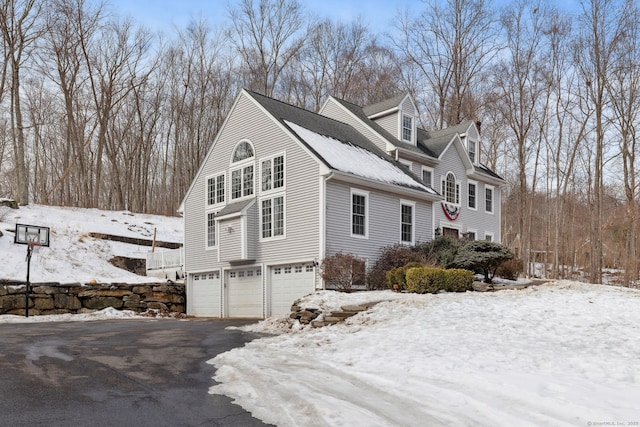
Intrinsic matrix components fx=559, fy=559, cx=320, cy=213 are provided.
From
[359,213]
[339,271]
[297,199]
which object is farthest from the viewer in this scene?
[359,213]

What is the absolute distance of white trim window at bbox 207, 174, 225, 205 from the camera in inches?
861

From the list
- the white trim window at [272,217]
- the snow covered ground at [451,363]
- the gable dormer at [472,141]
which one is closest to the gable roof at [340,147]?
the white trim window at [272,217]

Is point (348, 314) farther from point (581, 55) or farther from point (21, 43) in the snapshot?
point (21, 43)

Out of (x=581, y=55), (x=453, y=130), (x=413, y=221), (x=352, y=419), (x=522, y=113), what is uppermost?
(x=581, y=55)

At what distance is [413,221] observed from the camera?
20625mm

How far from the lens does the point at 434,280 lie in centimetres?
1502

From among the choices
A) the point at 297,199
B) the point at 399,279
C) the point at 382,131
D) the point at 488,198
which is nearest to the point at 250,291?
the point at 297,199

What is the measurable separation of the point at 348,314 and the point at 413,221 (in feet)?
29.0

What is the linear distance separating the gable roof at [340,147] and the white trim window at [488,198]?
7.18 m

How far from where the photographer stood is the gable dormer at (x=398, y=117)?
78.5 ft

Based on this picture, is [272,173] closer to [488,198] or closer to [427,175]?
[427,175]

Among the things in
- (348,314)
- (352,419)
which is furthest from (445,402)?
(348,314)

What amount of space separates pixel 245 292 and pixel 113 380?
12.5 m

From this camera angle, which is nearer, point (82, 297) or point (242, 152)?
point (82, 297)
